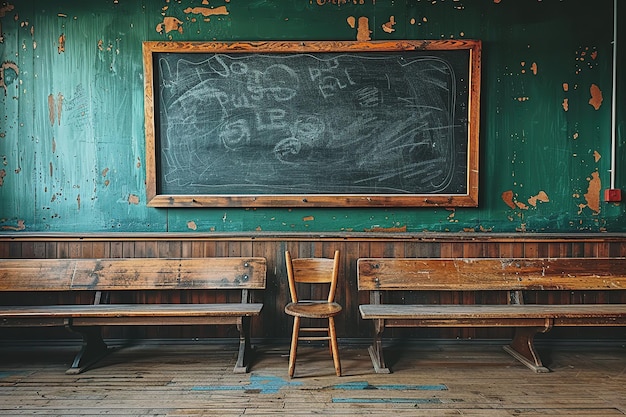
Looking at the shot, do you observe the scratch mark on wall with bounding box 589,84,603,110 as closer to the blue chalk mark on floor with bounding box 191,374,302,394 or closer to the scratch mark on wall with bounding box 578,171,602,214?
the scratch mark on wall with bounding box 578,171,602,214

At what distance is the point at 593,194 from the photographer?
3.78m

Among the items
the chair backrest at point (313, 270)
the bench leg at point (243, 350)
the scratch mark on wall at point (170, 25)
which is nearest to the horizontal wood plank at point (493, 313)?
the chair backrest at point (313, 270)

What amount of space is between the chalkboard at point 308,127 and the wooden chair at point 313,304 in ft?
2.08

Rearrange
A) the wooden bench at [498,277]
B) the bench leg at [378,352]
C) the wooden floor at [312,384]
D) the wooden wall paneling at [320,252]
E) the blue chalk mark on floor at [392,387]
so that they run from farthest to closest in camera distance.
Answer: the wooden wall paneling at [320,252]
the wooden bench at [498,277]
the bench leg at [378,352]
the blue chalk mark on floor at [392,387]
the wooden floor at [312,384]

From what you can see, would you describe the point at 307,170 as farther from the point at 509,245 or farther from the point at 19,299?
the point at 19,299

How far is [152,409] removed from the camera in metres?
2.58

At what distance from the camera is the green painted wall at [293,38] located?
12.3 ft

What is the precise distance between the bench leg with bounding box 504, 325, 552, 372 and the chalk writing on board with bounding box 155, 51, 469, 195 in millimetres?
1211

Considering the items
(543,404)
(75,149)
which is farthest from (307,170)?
(543,404)

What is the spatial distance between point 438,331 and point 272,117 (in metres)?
2.22

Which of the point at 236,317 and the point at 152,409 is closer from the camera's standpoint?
the point at 152,409

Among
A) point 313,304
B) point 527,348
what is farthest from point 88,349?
point 527,348

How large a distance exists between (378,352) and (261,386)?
861 millimetres

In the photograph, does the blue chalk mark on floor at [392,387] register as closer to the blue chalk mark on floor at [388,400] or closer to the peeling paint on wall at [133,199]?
the blue chalk mark on floor at [388,400]
